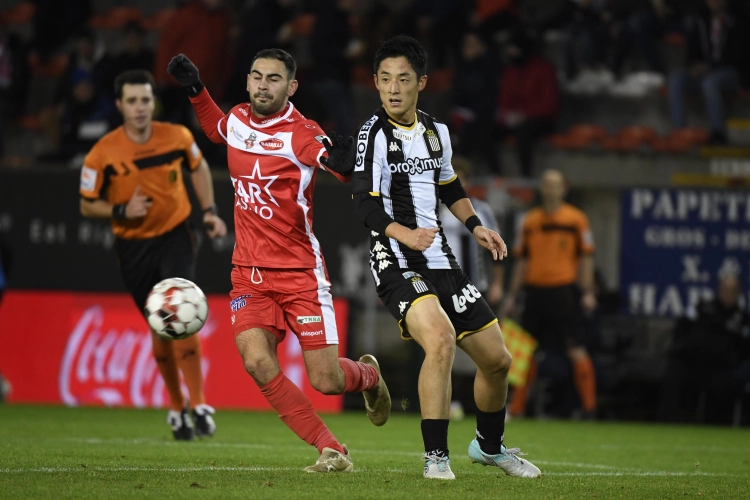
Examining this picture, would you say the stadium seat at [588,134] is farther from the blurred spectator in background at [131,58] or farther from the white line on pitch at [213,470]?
the white line on pitch at [213,470]

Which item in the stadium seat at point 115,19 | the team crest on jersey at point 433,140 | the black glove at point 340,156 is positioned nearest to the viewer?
the black glove at point 340,156

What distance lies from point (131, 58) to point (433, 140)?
11.1 m

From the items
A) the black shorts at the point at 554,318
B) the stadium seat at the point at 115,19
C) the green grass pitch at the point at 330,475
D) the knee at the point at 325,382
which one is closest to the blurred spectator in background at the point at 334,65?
the black shorts at the point at 554,318

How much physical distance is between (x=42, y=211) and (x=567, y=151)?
23.5 ft

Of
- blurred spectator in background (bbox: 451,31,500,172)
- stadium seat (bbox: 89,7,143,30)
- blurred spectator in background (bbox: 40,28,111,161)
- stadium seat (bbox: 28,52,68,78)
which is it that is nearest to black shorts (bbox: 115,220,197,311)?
blurred spectator in background (bbox: 40,28,111,161)

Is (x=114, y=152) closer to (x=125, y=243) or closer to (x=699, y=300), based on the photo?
(x=125, y=243)

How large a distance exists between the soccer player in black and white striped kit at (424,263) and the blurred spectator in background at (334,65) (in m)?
9.63

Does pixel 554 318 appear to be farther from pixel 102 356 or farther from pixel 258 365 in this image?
pixel 258 365

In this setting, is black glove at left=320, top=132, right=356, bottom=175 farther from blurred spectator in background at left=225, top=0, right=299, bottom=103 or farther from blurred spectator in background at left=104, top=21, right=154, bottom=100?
blurred spectator in background at left=104, top=21, right=154, bottom=100

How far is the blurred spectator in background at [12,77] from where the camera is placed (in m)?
17.4

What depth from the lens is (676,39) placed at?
17672 millimetres

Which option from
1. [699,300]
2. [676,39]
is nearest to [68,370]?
[699,300]

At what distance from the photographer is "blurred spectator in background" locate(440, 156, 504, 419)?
1216cm

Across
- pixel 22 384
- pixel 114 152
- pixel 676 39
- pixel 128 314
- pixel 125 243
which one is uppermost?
pixel 676 39
